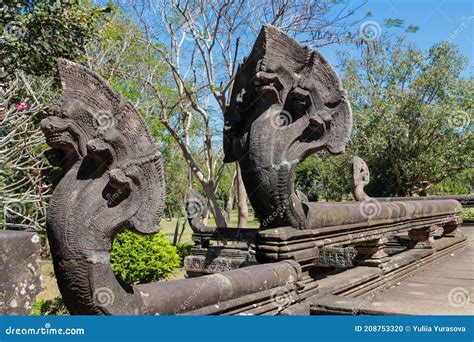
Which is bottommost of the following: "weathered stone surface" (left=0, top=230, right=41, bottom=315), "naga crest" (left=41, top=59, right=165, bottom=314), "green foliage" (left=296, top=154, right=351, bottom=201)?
"weathered stone surface" (left=0, top=230, right=41, bottom=315)

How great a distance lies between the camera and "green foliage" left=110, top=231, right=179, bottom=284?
9.37 m

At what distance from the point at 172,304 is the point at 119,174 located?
0.69m

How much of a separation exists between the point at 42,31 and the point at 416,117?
16.5 metres

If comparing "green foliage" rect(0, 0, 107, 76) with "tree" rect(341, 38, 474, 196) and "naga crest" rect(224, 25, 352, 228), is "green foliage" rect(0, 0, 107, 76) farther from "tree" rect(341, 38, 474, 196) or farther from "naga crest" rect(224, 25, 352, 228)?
"tree" rect(341, 38, 474, 196)

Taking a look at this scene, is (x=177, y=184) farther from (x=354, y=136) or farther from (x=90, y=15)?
(x=90, y=15)

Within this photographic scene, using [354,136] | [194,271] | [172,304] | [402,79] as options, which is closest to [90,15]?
[194,271]

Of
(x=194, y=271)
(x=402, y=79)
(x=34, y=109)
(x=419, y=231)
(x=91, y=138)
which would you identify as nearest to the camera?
(x=91, y=138)

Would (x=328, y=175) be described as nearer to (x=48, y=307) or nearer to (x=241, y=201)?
(x=241, y=201)

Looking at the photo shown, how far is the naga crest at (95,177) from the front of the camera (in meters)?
1.96

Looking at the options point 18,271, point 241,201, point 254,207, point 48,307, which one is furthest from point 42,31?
point 241,201

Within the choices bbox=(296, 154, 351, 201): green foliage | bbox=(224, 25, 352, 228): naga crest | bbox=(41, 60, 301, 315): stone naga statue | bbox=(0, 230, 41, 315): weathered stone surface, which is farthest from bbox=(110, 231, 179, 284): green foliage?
bbox=(296, 154, 351, 201): green foliage

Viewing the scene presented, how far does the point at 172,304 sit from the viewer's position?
2180mm

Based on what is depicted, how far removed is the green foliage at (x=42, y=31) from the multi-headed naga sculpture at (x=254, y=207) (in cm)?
332

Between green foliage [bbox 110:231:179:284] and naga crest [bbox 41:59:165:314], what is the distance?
7.45m
